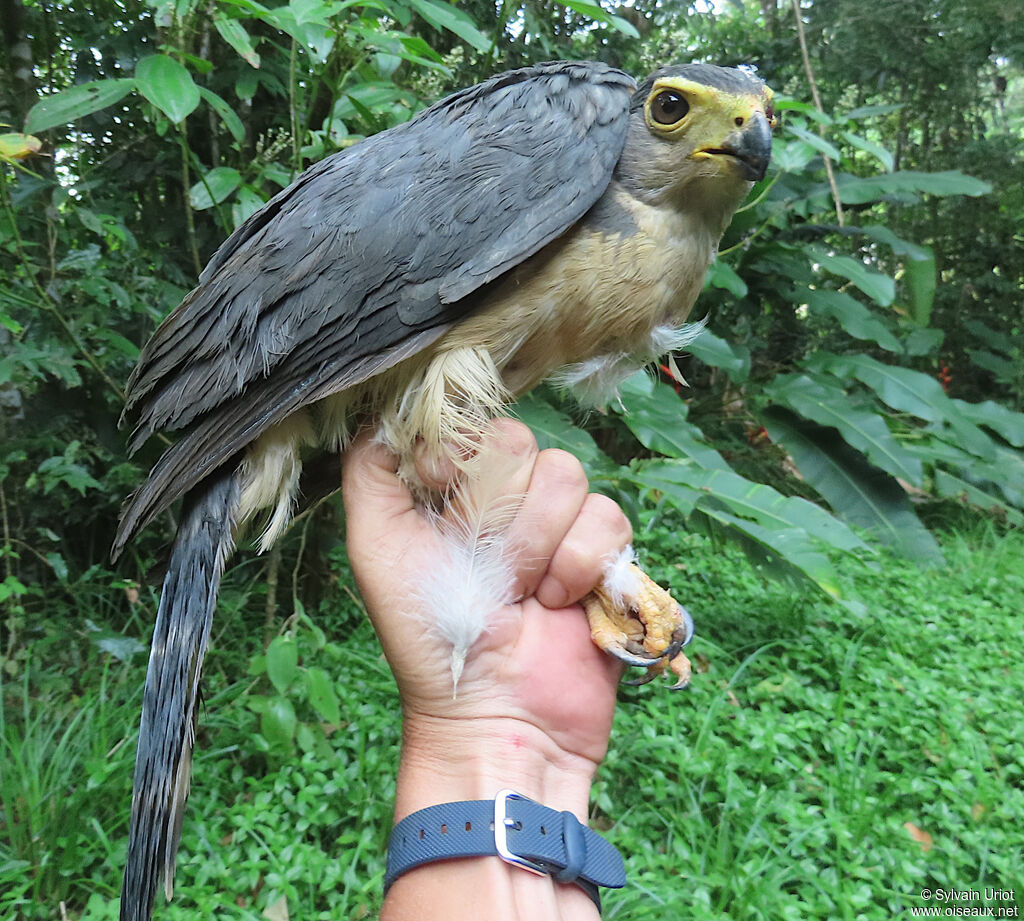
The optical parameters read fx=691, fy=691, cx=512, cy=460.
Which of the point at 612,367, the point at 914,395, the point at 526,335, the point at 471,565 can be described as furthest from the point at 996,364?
the point at 471,565

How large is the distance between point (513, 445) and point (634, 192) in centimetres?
67

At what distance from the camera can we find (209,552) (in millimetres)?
1707

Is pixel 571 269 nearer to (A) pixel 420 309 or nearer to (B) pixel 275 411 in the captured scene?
(A) pixel 420 309

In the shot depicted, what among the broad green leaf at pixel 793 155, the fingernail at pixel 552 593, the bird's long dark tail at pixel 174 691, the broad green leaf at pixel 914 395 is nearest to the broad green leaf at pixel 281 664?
the bird's long dark tail at pixel 174 691

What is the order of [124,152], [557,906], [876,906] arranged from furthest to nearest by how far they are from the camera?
[124,152]
[876,906]
[557,906]

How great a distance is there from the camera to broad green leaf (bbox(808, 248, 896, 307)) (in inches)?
197

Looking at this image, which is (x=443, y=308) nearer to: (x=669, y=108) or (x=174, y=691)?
(x=669, y=108)

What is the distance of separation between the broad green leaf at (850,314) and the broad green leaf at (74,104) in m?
5.06

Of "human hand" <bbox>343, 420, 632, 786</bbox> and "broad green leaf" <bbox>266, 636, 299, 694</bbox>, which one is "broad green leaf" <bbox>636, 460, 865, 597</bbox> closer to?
"human hand" <bbox>343, 420, 632, 786</bbox>

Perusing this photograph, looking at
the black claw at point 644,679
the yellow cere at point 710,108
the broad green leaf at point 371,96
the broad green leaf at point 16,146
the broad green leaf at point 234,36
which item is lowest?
the black claw at point 644,679

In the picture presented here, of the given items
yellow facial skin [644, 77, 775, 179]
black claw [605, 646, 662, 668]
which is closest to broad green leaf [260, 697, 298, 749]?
black claw [605, 646, 662, 668]

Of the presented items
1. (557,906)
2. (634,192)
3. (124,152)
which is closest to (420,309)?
(634,192)

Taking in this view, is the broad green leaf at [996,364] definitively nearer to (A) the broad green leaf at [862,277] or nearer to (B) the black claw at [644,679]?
(A) the broad green leaf at [862,277]

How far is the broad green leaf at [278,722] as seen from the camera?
8.63 feet
